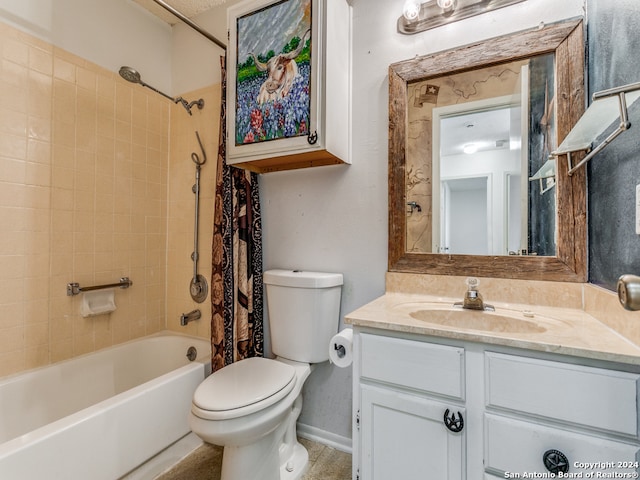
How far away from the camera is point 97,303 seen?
1.77 m

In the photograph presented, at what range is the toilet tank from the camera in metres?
1.43

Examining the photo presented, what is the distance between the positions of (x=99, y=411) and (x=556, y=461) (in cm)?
151

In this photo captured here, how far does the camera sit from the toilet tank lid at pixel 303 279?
1.42 m

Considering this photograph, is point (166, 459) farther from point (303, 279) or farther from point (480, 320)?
point (480, 320)

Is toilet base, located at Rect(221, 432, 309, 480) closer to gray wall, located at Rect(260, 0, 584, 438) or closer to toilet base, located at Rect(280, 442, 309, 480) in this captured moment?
toilet base, located at Rect(280, 442, 309, 480)

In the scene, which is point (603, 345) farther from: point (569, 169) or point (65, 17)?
point (65, 17)

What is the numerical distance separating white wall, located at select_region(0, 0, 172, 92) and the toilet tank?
1.69 metres

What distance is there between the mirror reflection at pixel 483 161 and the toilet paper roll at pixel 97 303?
1755mm

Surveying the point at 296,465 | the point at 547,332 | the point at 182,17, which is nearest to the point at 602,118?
the point at 547,332

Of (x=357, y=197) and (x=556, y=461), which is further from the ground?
(x=357, y=197)

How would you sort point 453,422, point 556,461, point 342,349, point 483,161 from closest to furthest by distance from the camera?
point 556,461 → point 453,422 → point 342,349 → point 483,161

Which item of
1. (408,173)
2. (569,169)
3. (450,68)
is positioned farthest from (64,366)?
(569,169)

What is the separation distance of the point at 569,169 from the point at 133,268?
7.69 ft

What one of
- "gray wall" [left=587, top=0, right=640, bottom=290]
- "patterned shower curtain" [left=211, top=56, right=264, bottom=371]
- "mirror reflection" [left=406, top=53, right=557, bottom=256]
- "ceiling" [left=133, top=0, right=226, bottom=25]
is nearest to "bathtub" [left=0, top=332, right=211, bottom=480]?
"patterned shower curtain" [left=211, top=56, right=264, bottom=371]
